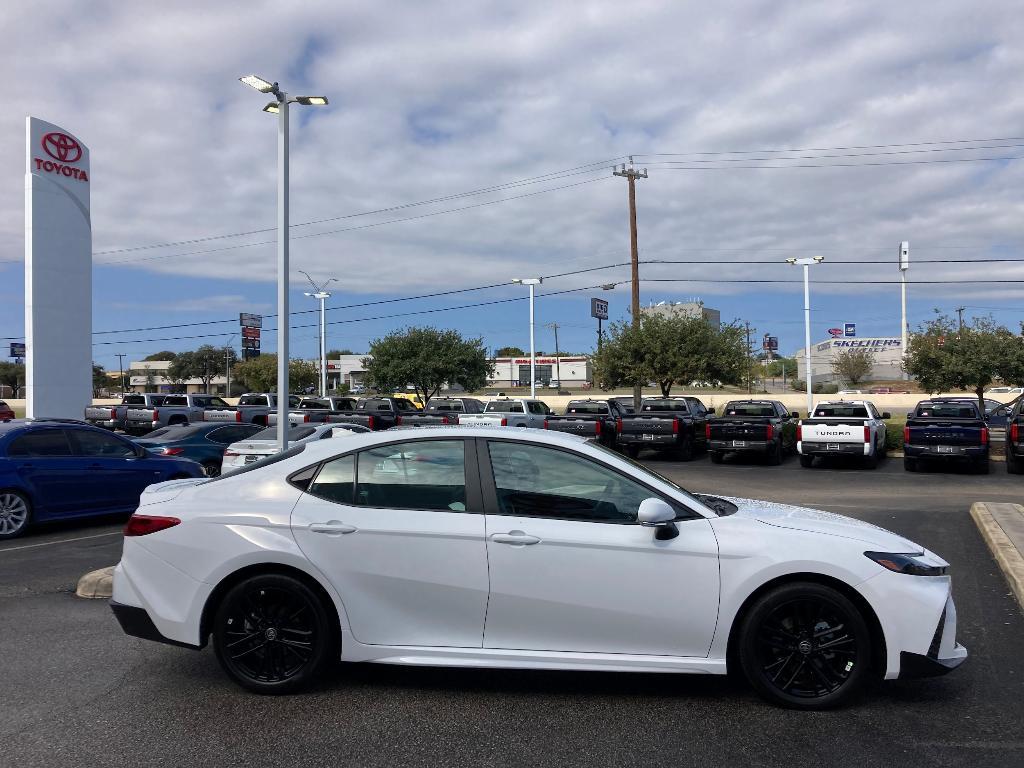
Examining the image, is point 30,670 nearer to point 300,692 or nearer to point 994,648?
point 300,692

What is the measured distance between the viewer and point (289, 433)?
51.4ft

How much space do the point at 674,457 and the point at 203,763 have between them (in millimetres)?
21782

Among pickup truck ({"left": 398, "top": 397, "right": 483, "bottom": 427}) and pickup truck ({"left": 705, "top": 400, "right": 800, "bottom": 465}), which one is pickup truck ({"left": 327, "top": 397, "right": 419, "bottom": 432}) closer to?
pickup truck ({"left": 398, "top": 397, "right": 483, "bottom": 427})

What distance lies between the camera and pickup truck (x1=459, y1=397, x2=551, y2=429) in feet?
74.6

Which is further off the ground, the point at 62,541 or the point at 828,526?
the point at 828,526

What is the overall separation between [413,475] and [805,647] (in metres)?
2.34

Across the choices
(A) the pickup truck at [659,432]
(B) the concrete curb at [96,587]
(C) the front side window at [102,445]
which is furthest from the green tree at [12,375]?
(B) the concrete curb at [96,587]

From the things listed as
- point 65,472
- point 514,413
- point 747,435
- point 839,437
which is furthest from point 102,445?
point 839,437

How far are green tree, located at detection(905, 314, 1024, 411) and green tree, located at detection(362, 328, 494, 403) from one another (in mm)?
26102

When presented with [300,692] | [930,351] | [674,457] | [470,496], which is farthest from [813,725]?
[930,351]

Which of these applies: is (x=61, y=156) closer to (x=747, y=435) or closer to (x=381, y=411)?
(x=381, y=411)

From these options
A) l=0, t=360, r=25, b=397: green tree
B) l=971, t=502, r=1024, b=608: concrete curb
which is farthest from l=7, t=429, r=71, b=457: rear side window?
l=0, t=360, r=25, b=397: green tree

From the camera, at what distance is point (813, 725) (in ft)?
14.1

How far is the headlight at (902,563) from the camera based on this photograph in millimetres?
4434
